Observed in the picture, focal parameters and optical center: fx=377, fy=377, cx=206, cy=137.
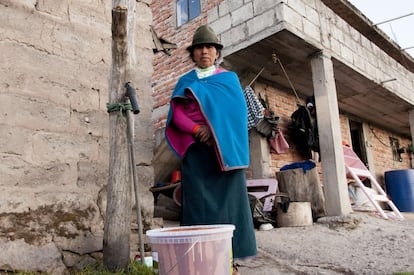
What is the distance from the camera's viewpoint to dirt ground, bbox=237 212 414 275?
291 centimetres

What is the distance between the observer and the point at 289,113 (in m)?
6.54

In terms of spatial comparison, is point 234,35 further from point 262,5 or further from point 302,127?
point 302,127

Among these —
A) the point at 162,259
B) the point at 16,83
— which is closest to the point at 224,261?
the point at 162,259

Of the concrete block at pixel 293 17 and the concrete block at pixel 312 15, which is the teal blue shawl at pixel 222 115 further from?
the concrete block at pixel 312 15

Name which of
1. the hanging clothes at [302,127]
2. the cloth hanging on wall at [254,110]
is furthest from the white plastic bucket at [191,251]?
the hanging clothes at [302,127]

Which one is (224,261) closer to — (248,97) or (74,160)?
(74,160)

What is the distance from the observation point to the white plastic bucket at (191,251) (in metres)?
1.63

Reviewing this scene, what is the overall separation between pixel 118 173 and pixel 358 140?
7.79 metres

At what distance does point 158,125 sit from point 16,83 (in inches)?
167

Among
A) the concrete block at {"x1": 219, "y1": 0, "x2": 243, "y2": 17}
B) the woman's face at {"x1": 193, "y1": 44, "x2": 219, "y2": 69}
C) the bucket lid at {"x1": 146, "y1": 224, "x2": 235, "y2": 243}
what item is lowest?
the bucket lid at {"x1": 146, "y1": 224, "x2": 235, "y2": 243}

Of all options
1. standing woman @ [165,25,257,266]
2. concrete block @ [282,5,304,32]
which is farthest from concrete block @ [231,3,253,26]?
standing woman @ [165,25,257,266]

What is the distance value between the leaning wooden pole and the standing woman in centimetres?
34

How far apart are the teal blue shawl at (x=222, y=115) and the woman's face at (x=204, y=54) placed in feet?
0.29

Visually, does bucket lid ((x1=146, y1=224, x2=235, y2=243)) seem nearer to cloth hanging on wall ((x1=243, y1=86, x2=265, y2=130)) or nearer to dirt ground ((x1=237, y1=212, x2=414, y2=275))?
dirt ground ((x1=237, y1=212, x2=414, y2=275))
